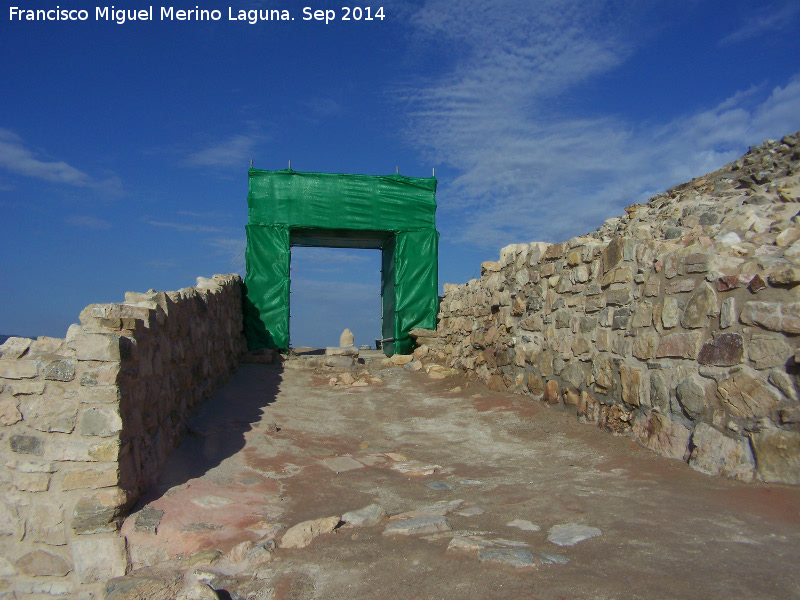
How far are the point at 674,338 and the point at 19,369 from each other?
195 inches

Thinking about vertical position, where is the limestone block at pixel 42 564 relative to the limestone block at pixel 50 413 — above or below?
below

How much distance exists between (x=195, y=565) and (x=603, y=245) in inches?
194

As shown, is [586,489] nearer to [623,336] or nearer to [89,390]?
[623,336]

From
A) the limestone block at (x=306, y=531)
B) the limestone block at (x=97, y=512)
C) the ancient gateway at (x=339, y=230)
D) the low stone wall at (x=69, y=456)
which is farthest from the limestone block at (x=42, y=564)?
the ancient gateway at (x=339, y=230)

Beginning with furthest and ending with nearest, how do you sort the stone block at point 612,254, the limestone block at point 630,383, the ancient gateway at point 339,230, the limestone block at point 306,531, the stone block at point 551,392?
the ancient gateway at point 339,230 → the stone block at point 551,392 → the stone block at point 612,254 → the limestone block at point 630,383 → the limestone block at point 306,531

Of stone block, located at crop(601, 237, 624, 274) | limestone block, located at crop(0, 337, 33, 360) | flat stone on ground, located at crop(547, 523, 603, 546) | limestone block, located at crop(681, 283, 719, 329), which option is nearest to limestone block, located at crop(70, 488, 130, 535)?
limestone block, located at crop(0, 337, 33, 360)

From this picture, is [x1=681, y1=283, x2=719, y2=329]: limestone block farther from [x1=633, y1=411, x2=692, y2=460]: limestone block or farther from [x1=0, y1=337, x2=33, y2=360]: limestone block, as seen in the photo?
[x1=0, y1=337, x2=33, y2=360]: limestone block

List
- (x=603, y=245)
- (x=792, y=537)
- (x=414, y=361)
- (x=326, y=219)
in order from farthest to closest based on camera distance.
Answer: (x=326, y=219) → (x=414, y=361) → (x=603, y=245) → (x=792, y=537)

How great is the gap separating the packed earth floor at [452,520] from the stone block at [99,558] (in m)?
0.09

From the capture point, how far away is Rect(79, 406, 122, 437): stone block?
380cm

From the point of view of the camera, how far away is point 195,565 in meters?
3.47

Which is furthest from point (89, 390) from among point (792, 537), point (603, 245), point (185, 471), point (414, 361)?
point (414, 361)

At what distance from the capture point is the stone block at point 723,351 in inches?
169

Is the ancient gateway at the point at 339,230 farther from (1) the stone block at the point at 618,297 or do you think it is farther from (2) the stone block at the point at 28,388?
(2) the stone block at the point at 28,388
